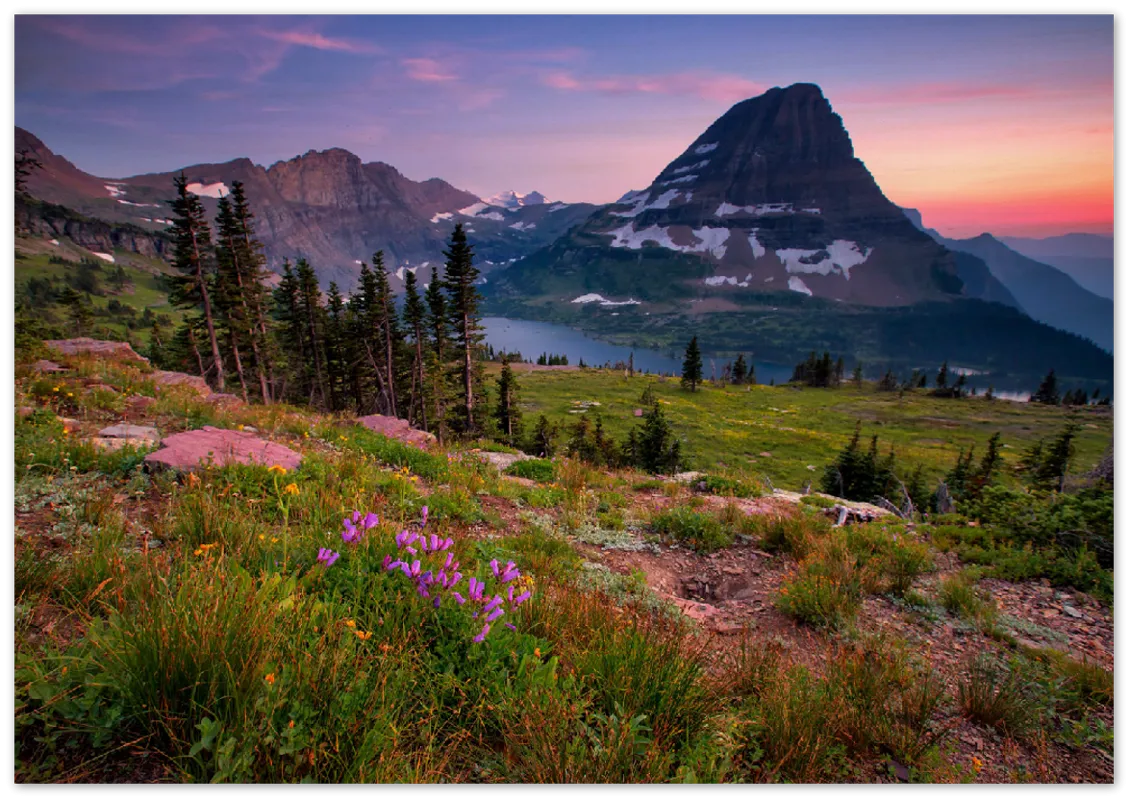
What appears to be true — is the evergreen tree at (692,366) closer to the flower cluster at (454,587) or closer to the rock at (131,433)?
the rock at (131,433)

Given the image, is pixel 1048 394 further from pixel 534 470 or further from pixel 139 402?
pixel 139 402

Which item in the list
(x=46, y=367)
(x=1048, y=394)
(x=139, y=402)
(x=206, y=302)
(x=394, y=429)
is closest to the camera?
(x=139, y=402)

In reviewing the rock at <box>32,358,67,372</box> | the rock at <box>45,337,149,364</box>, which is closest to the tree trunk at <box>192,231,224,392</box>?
the rock at <box>45,337,149,364</box>

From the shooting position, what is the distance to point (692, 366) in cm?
11231

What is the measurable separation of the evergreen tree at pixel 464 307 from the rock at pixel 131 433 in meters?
31.9

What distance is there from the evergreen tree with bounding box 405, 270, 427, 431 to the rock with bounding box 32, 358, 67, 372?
3200cm

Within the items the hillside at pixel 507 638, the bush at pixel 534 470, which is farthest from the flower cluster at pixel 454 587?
the bush at pixel 534 470

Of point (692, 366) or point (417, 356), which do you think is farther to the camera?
point (692, 366)

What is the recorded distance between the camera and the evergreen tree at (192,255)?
→ 105 ft

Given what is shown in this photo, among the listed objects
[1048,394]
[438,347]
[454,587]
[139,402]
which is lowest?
[1048,394]

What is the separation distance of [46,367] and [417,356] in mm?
36636

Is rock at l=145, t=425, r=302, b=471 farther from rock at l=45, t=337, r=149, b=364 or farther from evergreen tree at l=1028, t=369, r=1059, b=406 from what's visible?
evergreen tree at l=1028, t=369, r=1059, b=406

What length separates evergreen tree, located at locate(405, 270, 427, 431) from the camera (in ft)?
145

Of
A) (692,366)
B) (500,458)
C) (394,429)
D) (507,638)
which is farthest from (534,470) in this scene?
(692,366)
